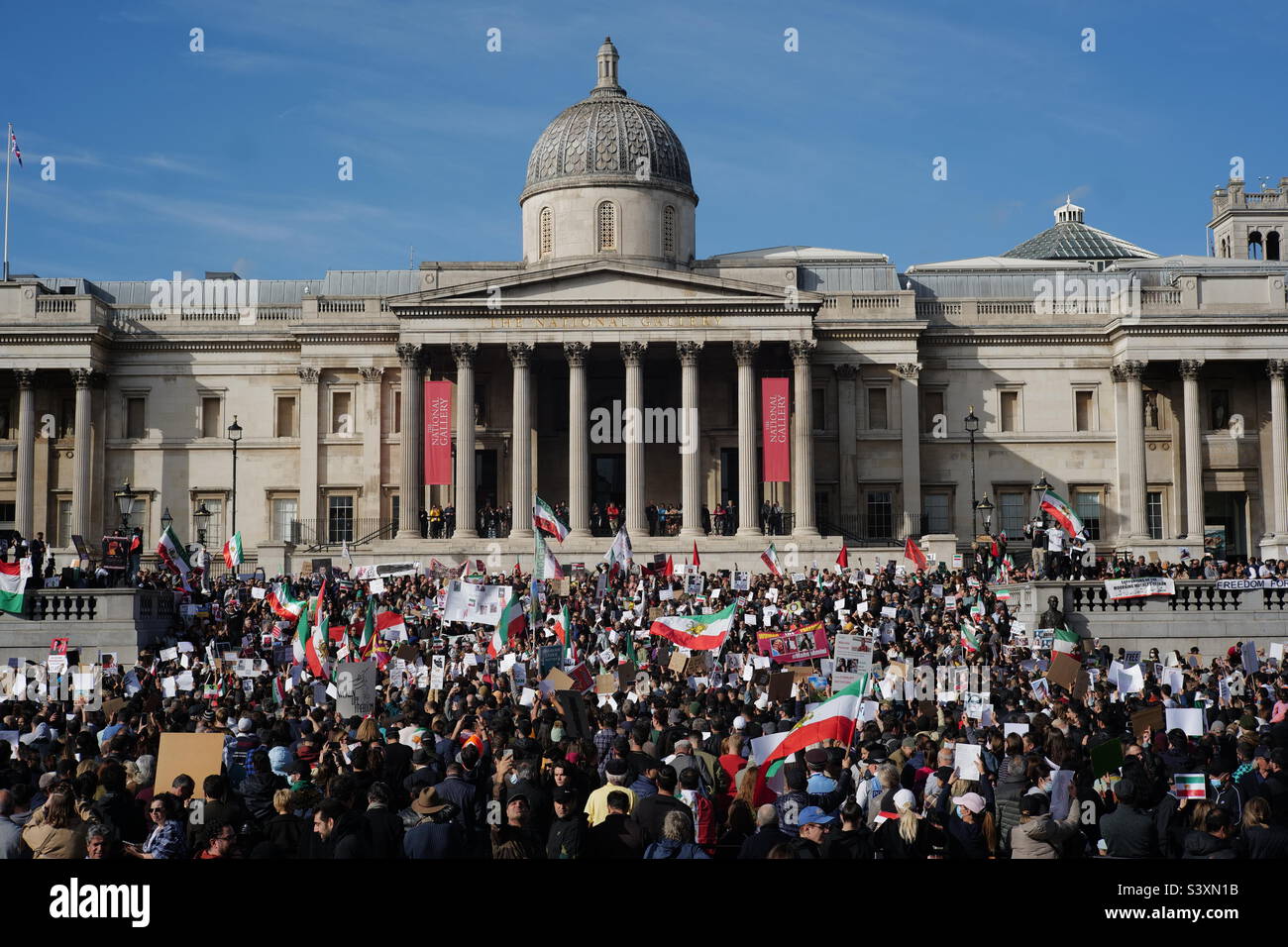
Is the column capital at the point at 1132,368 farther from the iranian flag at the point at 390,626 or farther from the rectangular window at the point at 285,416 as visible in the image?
the iranian flag at the point at 390,626

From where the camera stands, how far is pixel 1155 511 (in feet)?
214

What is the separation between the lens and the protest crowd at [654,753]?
12008mm

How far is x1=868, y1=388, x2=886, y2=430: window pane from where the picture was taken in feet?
209

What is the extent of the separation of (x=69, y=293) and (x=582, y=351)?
2381 cm

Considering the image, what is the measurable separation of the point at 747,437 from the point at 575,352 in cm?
695

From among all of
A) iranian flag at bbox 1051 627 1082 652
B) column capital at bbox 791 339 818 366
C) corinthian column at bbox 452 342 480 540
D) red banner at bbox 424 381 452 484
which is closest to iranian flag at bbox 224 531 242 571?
red banner at bbox 424 381 452 484

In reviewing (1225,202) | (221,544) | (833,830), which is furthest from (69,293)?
(1225,202)

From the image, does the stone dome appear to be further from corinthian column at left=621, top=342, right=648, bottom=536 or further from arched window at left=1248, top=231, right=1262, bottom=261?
arched window at left=1248, top=231, right=1262, bottom=261

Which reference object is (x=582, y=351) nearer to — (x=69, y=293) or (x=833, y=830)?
(x=69, y=293)

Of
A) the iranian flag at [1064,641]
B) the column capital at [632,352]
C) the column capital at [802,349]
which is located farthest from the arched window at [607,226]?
the iranian flag at [1064,641]

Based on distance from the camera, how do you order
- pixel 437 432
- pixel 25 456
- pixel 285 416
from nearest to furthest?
pixel 437 432 → pixel 25 456 → pixel 285 416

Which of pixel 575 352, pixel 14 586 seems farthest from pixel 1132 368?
pixel 14 586

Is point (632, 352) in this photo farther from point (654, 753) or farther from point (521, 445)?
point (654, 753)
